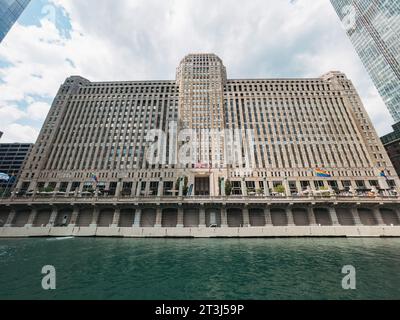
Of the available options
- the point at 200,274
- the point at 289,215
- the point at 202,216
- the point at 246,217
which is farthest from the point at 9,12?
the point at 289,215

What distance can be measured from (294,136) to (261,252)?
7005 centimetres

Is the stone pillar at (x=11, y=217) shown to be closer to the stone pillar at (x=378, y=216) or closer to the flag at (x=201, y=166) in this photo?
the flag at (x=201, y=166)

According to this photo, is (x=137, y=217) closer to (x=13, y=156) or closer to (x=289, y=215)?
(x=289, y=215)

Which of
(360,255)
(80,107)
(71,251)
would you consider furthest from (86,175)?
(360,255)

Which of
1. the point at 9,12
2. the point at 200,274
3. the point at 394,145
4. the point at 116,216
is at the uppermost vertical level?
the point at 9,12

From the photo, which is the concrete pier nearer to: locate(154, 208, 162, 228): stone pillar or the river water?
locate(154, 208, 162, 228): stone pillar

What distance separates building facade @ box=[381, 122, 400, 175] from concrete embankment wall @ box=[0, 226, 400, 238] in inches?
2557

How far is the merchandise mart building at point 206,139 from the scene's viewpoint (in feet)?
237

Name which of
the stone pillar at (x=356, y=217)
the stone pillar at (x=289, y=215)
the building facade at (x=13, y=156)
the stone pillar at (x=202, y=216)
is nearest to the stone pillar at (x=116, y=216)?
the stone pillar at (x=202, y=216)

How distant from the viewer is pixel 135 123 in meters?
87.8

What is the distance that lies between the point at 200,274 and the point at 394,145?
118 m

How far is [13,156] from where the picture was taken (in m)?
104

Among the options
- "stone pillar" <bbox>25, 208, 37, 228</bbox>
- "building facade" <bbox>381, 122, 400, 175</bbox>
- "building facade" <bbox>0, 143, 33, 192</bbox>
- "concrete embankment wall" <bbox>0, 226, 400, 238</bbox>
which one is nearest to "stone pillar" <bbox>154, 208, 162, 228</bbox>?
"concrete embankment wall" <bbox>0, 226, 400, 238</bbox>
